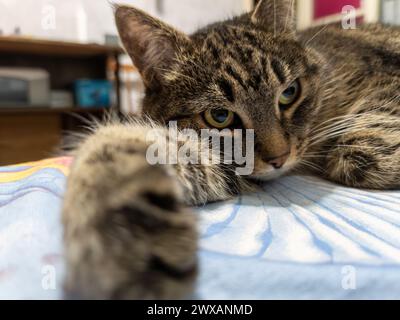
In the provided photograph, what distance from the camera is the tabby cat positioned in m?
0.34

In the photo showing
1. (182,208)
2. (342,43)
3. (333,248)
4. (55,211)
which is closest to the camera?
(182,208)

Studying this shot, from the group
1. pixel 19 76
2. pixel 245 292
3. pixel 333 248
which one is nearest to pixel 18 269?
pixel 245 292

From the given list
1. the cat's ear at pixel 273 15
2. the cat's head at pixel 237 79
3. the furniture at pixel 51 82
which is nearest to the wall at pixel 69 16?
the furniture at pixel 51 82

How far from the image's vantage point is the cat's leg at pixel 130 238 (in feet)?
1.07

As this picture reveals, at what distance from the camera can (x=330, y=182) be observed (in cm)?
89

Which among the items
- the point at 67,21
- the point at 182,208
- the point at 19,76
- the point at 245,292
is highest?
the point at 67,21

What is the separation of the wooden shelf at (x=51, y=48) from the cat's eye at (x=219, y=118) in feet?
6.85

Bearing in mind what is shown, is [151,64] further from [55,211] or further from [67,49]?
[67,49]

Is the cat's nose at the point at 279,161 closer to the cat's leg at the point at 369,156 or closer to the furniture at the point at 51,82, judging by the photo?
the cat's leg at the point at 369,156

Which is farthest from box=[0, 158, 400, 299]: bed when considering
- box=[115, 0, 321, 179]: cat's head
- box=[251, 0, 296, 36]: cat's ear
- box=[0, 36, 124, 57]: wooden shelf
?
box=[0, 36, 124, 57]: wooden shelf

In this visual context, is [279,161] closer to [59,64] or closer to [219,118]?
[219,118]

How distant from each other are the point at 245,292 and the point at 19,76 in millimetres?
2808

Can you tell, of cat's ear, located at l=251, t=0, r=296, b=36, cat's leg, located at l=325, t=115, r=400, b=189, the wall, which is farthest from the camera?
the wall
